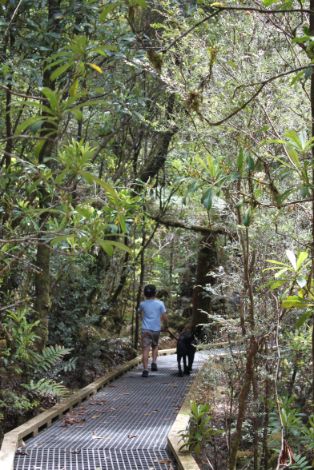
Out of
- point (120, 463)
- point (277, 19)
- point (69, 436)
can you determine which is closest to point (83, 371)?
point (69, 436)

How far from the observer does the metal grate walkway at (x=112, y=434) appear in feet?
19.2

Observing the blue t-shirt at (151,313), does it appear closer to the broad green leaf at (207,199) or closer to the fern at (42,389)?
the fern at (42,389)

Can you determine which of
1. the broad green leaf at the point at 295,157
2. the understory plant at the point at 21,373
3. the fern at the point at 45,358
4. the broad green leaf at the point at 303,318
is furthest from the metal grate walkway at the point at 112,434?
the broad green leaf at the point at 295,157

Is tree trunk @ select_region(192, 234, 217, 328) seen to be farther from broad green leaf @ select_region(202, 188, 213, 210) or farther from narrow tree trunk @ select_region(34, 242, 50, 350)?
broad green leaf @ select_region(202, 188, 213, 210)

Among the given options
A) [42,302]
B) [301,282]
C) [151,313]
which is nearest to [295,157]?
[301,282]

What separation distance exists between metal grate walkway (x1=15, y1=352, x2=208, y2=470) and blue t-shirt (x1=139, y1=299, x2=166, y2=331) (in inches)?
52.8

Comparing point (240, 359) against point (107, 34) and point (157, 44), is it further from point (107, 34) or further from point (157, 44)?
point (157, 44)

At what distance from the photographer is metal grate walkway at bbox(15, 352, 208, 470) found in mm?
5867

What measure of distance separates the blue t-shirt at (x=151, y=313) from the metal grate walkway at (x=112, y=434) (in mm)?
1342

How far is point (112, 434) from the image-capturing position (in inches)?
270

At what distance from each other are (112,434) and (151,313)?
429 cm

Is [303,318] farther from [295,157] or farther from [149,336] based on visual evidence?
[149,336]

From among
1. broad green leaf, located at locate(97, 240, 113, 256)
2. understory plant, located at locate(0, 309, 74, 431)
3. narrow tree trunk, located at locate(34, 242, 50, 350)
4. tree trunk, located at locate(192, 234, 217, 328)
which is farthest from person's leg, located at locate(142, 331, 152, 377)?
broad green leaf, located at locate(97, 240, 113, 256)

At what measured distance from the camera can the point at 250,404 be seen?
6195mm
